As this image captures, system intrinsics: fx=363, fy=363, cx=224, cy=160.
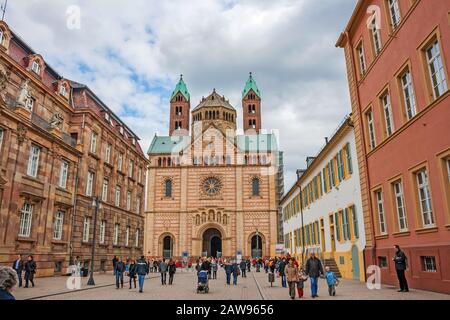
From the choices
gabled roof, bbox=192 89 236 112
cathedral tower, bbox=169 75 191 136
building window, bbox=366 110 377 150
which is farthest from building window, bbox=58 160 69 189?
cathedral tower, bbox=169 75 191 136

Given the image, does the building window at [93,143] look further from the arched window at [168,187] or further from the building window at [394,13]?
the arched window at [168,187]

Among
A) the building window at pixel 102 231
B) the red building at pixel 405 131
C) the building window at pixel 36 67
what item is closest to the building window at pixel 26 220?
the building window at pixel 36 67

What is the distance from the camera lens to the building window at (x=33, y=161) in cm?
2250

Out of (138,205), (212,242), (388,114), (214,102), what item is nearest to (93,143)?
(138,205)

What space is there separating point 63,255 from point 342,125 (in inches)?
804

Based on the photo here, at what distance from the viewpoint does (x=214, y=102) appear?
243 feet

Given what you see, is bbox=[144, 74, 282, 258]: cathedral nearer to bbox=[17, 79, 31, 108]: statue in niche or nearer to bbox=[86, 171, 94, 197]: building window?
bbox=[86, 171, 94, 197]: building window

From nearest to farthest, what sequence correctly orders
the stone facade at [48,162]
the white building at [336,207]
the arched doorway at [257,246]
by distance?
the white building at [336,207] < the stone facade at [48,162] < the arched doorway at [257,246]

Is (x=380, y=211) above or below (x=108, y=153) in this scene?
below

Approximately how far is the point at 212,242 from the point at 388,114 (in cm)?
4918

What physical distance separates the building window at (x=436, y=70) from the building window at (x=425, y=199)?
2.90 metres

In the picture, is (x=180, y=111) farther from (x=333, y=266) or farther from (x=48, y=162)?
(x=333, y=266)
